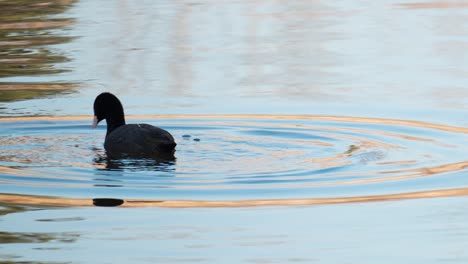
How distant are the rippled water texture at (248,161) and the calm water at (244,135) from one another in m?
0.03

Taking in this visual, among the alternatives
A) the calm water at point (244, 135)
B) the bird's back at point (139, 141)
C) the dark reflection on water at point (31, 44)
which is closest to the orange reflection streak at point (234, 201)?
the calm water at point (244, 135)

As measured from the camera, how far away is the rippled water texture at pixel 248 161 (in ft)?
31.5

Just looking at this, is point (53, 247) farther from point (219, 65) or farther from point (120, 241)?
point (219, 65)

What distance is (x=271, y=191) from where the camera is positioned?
9477mm

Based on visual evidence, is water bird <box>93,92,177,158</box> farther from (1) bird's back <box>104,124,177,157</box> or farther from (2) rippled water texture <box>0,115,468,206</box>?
(2) rippled water texture <box>0,115,468,206</box>

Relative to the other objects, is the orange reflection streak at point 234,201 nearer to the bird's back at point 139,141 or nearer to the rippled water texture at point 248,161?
the rippled water texture at point 248,161

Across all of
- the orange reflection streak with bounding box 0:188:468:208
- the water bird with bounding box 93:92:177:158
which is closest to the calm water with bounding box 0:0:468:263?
the orange reflection streak with bounding box 0:188:468:208

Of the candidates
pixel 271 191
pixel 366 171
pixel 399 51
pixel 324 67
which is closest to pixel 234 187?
pixel 271 191

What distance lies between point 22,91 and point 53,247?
7.10m

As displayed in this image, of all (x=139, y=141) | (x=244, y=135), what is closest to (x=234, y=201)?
(x=139, y=141)

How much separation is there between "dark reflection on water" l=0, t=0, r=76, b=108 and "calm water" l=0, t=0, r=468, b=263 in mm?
58

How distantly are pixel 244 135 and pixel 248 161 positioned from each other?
4.36ft

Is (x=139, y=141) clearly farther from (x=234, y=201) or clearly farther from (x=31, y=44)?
(x=31, y=44)

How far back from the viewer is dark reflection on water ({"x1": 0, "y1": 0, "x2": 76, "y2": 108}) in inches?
590
